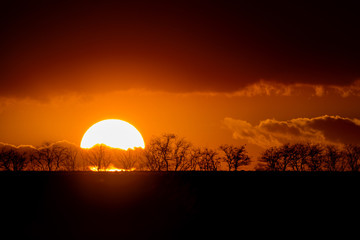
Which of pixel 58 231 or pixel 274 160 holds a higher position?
pixel 274 160

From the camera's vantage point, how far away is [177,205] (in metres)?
13.3

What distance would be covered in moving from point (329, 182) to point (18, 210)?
11.5 metres

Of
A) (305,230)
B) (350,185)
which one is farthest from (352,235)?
(350,185)

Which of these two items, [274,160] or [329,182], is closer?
[329,182]

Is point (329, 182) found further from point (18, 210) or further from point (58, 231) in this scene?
point (18, 210)

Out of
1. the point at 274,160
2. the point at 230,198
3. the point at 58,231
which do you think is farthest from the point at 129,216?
the point at 274,160

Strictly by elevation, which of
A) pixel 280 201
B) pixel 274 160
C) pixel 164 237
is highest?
pixel 274 160

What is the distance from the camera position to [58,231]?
1319cm

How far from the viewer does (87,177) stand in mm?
14609

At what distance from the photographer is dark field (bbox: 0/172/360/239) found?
40.9ft

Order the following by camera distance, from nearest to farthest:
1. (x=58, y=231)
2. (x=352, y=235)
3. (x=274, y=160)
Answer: (x=352, y=235)
(x=58, y=231)
(x=274, y=160)

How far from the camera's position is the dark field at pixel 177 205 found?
12.5 metres

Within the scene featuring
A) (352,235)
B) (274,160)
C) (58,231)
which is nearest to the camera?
(352,235)

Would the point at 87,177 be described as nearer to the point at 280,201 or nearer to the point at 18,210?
the point at 18,210
